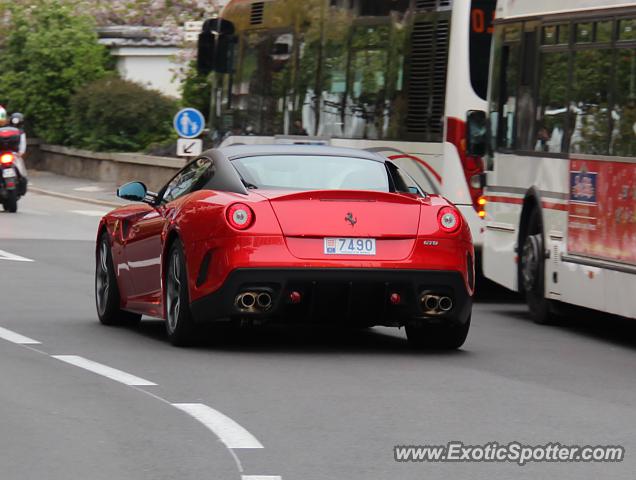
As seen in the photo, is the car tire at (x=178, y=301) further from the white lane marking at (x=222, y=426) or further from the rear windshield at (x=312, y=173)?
the white lane marking at (x=222, y=426)

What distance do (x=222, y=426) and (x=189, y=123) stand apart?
86.5ft

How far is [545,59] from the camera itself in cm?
1566

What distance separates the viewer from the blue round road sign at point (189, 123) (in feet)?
114

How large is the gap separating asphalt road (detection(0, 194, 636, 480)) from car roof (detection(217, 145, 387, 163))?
1.27 m

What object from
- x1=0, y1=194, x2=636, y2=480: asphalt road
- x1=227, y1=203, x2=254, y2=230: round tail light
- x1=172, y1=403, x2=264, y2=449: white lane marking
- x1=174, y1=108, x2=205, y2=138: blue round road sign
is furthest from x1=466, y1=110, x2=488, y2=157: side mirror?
x1=174, y1=108, x2=205, y2=138: blue round road sign

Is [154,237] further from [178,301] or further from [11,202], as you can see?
[11,202]

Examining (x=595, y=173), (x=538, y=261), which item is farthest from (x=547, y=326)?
(x=595, y=173)

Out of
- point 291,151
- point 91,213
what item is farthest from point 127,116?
point 291,151

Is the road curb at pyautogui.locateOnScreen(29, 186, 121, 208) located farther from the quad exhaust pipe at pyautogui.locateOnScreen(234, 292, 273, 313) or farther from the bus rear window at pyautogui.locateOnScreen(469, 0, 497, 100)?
the quad exhaust pipe at pyautogui.locateOnScreen(234, 292, 273, 313)

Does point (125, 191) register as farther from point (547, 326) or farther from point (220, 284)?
point (547, 326)

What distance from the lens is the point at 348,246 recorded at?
11703mm

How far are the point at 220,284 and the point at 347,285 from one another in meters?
0.78

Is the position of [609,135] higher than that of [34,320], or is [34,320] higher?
[609,135]

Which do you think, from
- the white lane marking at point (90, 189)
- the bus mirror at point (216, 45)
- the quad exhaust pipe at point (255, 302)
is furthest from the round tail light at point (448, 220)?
the white lane marking at point (90, 189)
